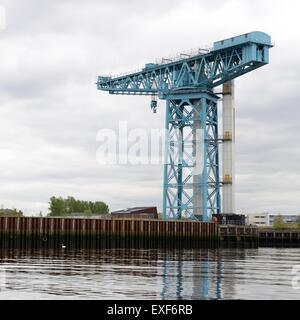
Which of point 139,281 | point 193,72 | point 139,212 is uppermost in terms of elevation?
point 193,72

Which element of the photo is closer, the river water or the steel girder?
the river water

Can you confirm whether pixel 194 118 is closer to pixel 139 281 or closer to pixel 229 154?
pixel 229 154

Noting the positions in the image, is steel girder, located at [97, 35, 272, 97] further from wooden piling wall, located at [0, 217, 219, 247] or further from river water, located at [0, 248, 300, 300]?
river water, located at [0, 248, 300, 300]

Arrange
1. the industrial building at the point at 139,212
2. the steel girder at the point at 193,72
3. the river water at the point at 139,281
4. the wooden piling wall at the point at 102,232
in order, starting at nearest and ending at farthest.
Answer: the river water at the point at 139,281 → the wooden piling wall at the point at 102,232 → the steel girder at the point at 193,72 → the industrial building at the point at 139,212

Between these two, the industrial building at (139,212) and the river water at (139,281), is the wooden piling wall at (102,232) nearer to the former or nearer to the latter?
the industrial building at (139,212)

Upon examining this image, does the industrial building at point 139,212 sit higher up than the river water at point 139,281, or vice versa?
the industrial building at point 139,212

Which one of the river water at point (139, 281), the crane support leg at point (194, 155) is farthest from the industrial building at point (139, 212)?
the river water at point (139, 281)

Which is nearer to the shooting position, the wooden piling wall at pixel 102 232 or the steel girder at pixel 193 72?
the wooden piling wall at pixel 102 232

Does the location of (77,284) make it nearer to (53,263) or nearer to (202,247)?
(53,263)

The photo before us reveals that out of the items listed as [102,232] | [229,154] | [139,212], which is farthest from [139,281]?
[139,212]

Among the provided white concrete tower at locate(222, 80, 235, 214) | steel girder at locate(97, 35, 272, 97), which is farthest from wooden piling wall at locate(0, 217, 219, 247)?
steel girder at locate(97, 35, 272, 97)

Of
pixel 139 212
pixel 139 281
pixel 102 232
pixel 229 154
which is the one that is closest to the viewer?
pixel 139 281

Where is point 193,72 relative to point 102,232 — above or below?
above
